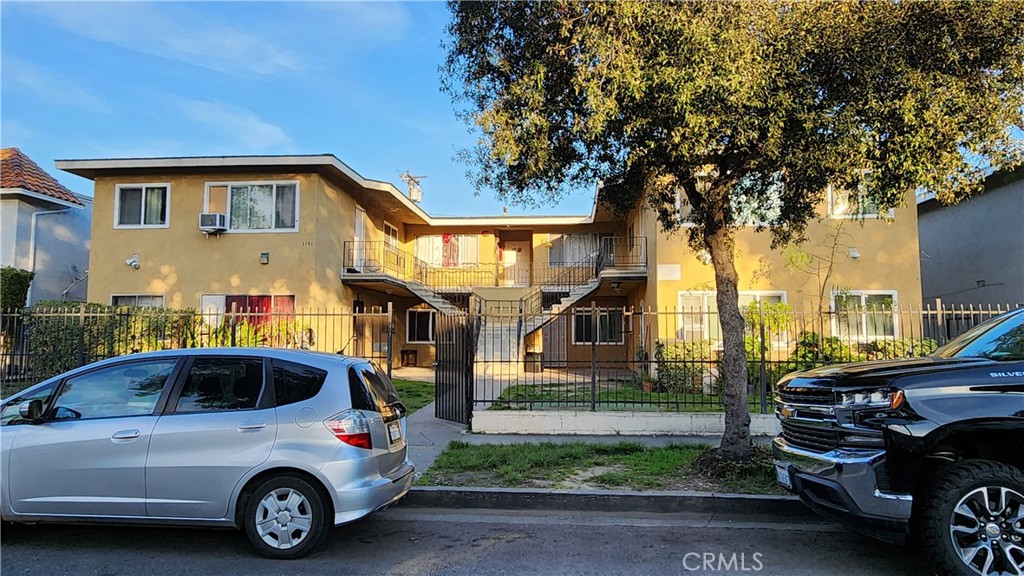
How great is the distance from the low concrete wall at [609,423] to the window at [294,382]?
4.68m

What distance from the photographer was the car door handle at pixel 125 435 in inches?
183

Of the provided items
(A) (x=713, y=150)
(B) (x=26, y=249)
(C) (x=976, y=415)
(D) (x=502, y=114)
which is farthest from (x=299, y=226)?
(C) (x=976, y=415)

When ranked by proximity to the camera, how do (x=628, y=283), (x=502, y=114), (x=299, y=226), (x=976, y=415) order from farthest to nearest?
(x=628, y=283) → (x=299, y=226) → (x=502, y=114) → (x=976, y=415)

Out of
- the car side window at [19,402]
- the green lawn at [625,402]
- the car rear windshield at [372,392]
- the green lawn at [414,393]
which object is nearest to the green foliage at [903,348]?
the green lawn at [625,402]

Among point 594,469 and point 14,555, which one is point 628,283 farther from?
point 14,555

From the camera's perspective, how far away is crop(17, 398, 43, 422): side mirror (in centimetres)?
471

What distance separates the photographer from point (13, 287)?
15133 millimetres

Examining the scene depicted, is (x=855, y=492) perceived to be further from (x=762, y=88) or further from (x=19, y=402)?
(x=19, y=402)

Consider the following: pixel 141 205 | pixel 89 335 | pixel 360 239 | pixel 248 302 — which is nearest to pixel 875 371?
pixel 89 335

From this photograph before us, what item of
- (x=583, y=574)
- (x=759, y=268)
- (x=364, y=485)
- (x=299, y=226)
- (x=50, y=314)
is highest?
(x=299, y=226)

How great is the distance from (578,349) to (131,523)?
18.7 m

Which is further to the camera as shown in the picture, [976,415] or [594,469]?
[594,469]

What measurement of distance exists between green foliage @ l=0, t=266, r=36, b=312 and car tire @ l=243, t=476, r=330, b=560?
47.3 feet

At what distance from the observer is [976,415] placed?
3.92 m
